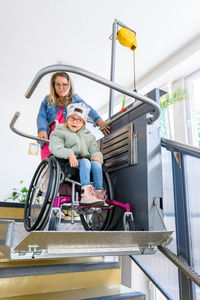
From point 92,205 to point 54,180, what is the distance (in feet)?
0.76

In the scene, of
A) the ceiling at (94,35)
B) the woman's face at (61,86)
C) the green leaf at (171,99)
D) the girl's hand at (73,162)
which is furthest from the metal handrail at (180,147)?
the ceiling at (94,35)

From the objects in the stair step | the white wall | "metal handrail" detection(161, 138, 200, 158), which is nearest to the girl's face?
"metal handrail" detection(161, 138, 200, 158)

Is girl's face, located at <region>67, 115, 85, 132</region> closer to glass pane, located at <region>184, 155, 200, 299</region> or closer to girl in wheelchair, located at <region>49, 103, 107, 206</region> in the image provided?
girl in wheelchair, located at <region>49, 103, 107, 206</region>

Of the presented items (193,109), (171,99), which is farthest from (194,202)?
(193,109)

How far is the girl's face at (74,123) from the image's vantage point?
1622mm

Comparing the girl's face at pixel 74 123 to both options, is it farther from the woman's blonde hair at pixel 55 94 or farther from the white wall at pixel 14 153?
the white wall at pixel 14 153

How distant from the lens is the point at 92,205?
1291 mm

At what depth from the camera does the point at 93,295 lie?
1393 mm

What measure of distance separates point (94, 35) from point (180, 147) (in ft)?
8.84

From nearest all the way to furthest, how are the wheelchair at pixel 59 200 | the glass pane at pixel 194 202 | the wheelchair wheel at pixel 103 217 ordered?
the glass pane at pixel 194 202 → the wheelchair at pixel 59 200 → the wheelchair wheel at pixel 103 217

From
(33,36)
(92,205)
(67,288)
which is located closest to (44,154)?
(92,205)

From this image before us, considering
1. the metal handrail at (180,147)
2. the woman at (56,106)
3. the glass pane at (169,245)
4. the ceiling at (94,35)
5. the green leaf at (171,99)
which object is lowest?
the glass pane at (169,245)

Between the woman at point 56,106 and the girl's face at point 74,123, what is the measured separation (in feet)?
0.79

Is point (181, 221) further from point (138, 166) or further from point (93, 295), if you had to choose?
point (93, 295)
